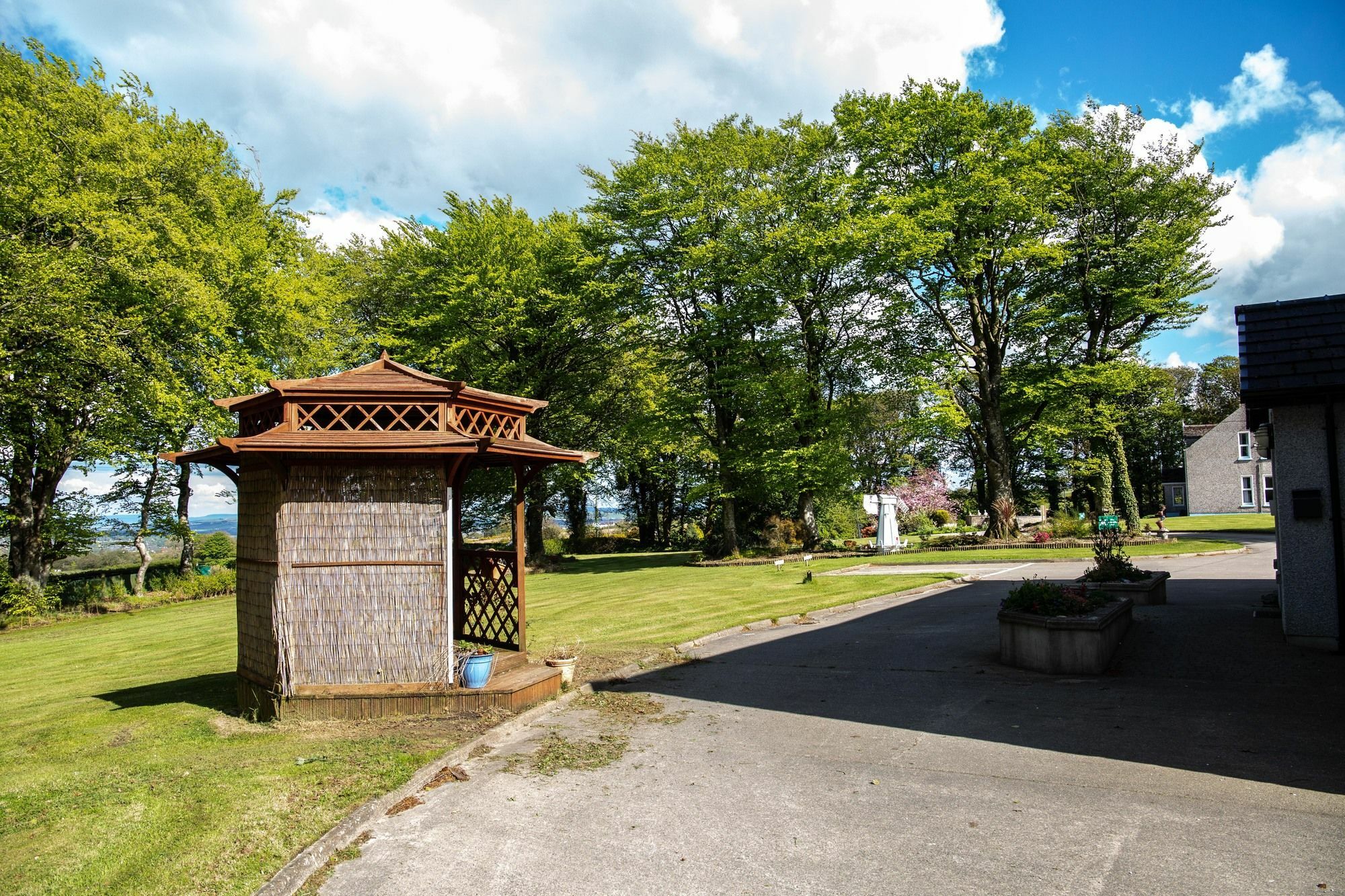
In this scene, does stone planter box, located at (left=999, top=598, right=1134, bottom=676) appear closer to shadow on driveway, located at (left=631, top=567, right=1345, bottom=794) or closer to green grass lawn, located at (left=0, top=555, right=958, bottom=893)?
shadow on driveway, located at (left=631, top=567, right=1345, bottom=794)

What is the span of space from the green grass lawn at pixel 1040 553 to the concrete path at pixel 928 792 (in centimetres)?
1344

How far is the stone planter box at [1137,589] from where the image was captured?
13.7 metres

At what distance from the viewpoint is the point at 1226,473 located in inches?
1943

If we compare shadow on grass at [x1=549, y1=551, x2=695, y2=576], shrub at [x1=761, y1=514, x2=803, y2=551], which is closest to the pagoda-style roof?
shadow on grass at [x1=549, y1=551, x2=695, y2=576]

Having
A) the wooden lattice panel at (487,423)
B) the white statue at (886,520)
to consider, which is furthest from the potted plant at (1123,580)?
the white statue at (886,520)

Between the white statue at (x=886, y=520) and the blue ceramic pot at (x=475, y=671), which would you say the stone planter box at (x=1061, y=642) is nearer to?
the blue ceramic pot at (x=475, y=671)

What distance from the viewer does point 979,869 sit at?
15.8 ft

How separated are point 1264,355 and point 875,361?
→ 21.2 metres

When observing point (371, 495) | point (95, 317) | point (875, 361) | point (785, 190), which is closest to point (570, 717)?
point (371, 495)

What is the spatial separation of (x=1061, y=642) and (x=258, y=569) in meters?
10.6

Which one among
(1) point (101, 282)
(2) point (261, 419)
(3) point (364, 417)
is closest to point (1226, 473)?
(3) point (364, 417)

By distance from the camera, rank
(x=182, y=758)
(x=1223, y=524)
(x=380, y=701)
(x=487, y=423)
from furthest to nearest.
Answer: (x=1223, y=524), (x=487, y=423), (x=380, y=701), (x=182, y=758)

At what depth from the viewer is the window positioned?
159ft

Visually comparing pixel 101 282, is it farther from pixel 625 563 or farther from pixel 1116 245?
pixel 1116 245
